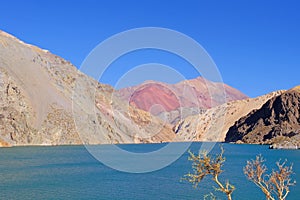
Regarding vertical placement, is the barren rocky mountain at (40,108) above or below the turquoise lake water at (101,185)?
above

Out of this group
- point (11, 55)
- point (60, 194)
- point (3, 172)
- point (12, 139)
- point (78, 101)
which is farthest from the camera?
point (78, 101)

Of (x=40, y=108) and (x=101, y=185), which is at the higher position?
(x=40, y=108)

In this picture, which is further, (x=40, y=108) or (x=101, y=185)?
(x=40, y=108)

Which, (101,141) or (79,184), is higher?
(101,141)

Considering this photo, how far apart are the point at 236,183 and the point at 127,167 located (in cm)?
2556

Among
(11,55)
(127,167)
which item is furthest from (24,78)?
(127,167)

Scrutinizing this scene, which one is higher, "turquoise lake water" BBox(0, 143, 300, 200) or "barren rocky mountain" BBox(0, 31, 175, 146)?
"barren rocky mountain" BBox(0, 31, 175, 146)

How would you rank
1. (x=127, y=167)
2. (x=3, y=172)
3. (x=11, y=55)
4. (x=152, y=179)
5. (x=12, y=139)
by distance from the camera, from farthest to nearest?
1. (x=11, y=55)
2. (x=12, y=139)
3. (x=127, y=167)
4. (x=3, y=172)
5. (x=152, y=179)

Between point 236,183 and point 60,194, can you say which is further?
point 236,183

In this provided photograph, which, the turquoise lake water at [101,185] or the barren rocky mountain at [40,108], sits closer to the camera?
the turquoise lake water at [101,185]

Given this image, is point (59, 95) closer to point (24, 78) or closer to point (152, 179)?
point (24, 78)

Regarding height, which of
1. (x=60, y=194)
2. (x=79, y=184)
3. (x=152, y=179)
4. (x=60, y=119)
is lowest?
(x=60, y=194)

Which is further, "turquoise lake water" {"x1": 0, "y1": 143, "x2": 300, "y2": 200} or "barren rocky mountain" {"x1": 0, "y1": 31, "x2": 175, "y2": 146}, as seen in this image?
"barren rocky mountain" {"x1": 0, "y1": 31, "x2": 175, "y2": 146}

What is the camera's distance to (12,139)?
146 metres
